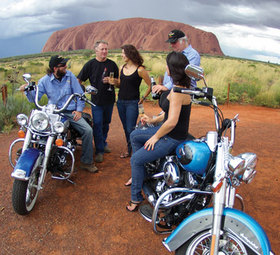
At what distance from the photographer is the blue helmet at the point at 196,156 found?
215 cm

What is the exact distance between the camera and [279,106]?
33.9 ft

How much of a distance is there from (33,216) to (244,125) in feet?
19.7

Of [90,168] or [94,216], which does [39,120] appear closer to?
[94,216]

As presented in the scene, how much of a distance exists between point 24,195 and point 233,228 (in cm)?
208

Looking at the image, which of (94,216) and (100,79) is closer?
(94,216)

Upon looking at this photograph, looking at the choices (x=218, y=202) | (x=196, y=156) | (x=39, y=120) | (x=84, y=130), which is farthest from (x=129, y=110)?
(x=218, y=202)

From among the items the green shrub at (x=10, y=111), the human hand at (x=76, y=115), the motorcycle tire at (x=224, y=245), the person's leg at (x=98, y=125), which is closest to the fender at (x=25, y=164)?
the human hand at (x=76, y=115)

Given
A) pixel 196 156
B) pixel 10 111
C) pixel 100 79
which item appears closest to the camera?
pixel 196 156

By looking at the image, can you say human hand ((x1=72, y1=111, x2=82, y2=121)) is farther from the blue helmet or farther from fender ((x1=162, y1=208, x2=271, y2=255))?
fender ((x1=162, y1=208, x2=271, y2=255))

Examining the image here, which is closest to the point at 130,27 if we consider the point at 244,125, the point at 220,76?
the point at 220,76

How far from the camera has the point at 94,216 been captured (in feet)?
9.82

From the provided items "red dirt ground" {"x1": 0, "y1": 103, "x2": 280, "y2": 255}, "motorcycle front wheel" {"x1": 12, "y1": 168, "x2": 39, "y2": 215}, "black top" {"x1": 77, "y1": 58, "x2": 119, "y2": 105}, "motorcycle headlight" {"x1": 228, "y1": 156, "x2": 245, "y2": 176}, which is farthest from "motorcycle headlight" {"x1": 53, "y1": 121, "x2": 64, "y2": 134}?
"motorcycle headlight" {"x1": 228, "y1": 156, "x2": 245, "y2": 176}

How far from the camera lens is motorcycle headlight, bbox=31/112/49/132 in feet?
9.39

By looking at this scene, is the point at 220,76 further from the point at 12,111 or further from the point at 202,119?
the point at 12,111
